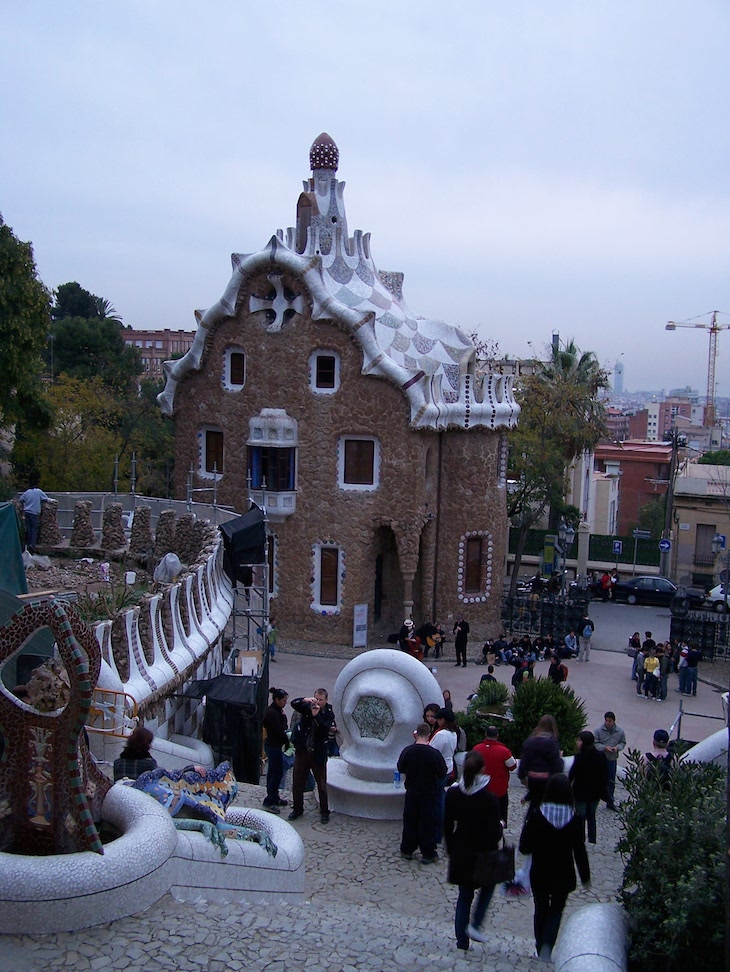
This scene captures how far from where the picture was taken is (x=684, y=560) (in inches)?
1382

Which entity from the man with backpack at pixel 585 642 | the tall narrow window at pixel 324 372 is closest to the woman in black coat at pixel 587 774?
the man with backpack at pixel 585 642

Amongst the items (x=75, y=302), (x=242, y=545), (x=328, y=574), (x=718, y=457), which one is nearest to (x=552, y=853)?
(x=242, y=545)

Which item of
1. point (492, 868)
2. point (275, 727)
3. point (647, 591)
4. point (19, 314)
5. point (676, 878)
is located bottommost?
point (647, 591)

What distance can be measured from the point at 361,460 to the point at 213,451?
4.08 m

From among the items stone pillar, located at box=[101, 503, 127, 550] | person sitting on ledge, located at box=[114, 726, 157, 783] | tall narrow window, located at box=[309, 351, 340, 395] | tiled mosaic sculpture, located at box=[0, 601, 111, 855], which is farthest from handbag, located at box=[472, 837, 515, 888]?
tall narrow window, located at box=[309, 351, 340, 395]

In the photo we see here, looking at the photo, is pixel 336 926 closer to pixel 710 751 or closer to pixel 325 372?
pixel 710 751

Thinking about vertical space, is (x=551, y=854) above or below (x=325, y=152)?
below

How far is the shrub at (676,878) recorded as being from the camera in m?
5.31

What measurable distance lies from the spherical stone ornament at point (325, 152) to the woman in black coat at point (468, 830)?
2156 cm

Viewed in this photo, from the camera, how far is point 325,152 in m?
25.1

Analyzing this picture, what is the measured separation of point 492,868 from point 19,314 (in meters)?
18.8

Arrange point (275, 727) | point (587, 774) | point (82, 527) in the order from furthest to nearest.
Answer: point (82, 527) < point (275, 727) < point (587, 774)

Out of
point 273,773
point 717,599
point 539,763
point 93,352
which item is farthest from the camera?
point 93,352

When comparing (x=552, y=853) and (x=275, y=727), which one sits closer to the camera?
(x=552, y=853)
